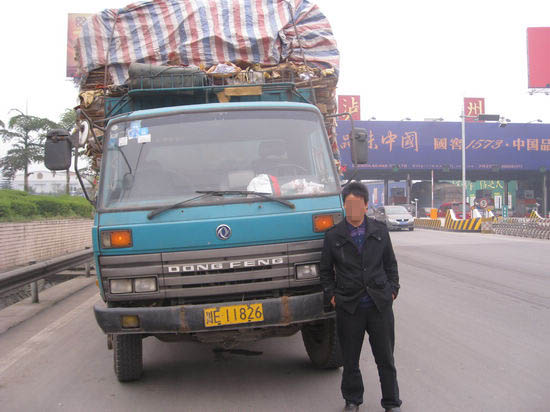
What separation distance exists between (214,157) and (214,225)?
75 centimetres

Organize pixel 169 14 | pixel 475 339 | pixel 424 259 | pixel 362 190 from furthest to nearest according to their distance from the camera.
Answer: pixel 424 259, pixel 169 14, pixel 475 339, pixel 362 190

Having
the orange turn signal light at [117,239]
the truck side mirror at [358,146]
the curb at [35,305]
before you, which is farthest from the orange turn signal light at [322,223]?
the curb at [35,305]

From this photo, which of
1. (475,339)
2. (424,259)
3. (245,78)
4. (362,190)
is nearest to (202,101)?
(245,78)

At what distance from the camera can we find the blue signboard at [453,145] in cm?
4344

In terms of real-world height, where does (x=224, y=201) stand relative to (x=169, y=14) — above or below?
below

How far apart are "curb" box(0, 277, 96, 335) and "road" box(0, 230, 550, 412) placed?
24 cm

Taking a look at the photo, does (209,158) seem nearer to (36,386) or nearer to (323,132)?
(323,132)

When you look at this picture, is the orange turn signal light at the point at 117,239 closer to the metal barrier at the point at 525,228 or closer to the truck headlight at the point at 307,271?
the truck headlight at the point at 307,271

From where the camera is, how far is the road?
14.1 feet

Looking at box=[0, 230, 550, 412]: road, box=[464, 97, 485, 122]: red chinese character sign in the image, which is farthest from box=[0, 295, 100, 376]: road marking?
box=[464, 97, 485, 122]: red chinese character sign

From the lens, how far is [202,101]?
5590 millimetres

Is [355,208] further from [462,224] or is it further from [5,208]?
[462,224]

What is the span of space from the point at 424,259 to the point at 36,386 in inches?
480

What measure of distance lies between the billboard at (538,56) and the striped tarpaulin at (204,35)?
135 feet
